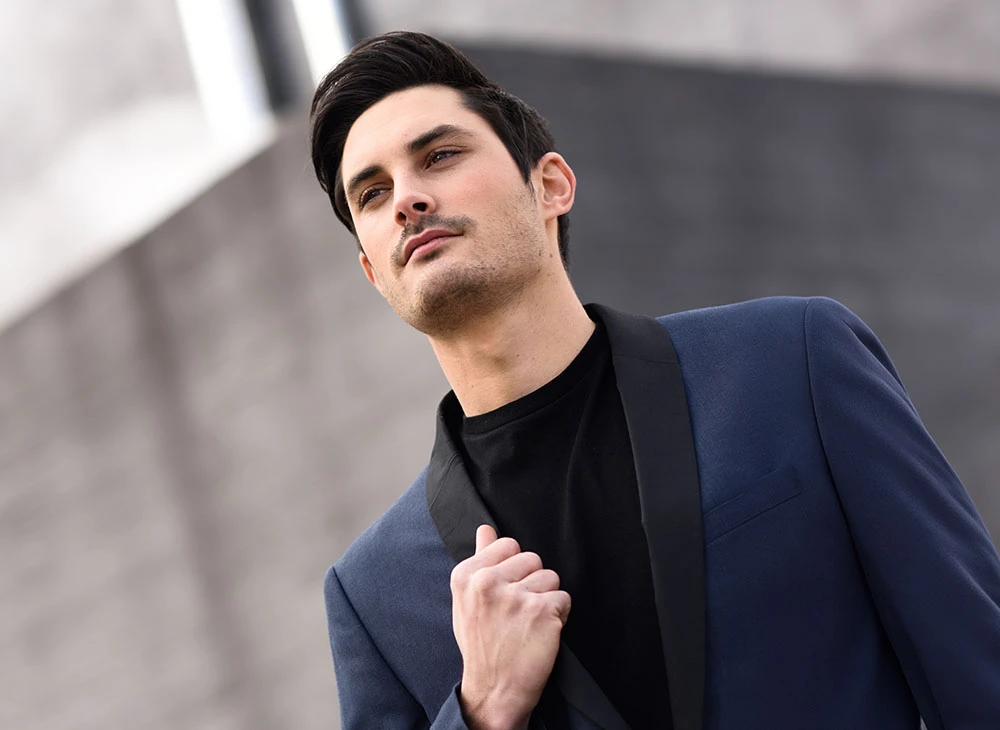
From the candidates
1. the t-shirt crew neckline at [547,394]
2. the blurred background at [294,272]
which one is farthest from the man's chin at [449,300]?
the blurred background at [294,272]

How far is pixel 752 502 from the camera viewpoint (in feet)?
5.52

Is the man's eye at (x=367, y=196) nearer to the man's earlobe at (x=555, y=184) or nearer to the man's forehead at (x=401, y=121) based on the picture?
the man's forehead at (x=401, y=121)

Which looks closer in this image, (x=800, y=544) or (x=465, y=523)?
(x=800, y=544)

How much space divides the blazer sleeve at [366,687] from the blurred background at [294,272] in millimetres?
2226

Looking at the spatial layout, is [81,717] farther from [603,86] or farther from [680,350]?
[680,350]

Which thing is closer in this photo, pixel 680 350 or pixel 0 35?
pixel 680 350

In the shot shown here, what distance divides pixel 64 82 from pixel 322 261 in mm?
2308

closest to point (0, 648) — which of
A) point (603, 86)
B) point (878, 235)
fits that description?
point (603, 86)

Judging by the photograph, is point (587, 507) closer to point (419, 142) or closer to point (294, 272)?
point (419, 142)

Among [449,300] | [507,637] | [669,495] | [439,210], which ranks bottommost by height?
[507,637]

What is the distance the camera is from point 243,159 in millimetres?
4793

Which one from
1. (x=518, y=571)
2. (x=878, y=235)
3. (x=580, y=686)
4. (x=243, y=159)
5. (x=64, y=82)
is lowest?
(x=878, y=235)

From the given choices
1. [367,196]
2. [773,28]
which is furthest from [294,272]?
[367,196]

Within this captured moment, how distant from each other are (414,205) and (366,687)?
700 mm
